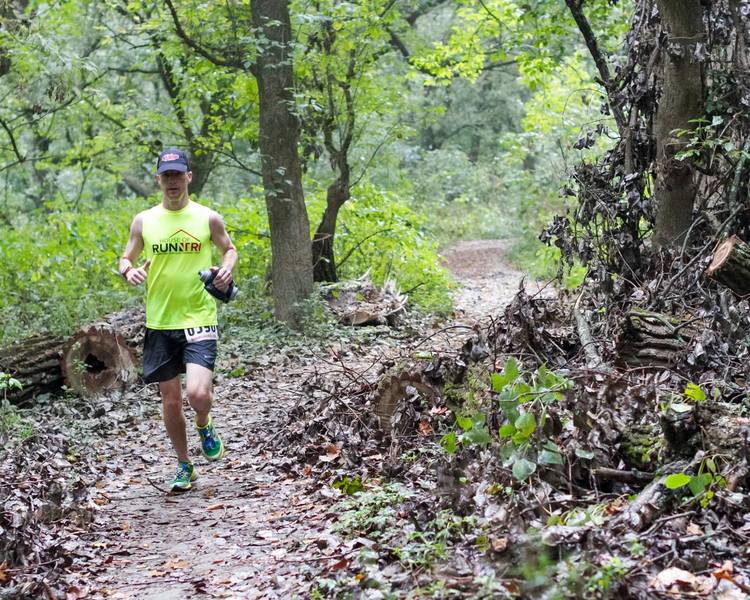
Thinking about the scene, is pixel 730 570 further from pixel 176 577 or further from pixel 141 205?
pixel 141 205

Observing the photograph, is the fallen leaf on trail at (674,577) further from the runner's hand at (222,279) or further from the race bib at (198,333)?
the race bib at (198,333)

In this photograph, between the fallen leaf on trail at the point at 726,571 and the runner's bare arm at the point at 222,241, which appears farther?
the runner's bare arm at the point at 222,241

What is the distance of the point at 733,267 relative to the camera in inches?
209

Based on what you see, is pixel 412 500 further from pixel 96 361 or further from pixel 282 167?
pixel 282 167

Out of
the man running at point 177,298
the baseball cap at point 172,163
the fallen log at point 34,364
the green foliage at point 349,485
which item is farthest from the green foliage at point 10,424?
the green foliage at point 349,485

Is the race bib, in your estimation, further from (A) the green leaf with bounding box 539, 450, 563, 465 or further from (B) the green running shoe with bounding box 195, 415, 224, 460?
(A) the green leaf with bounding box 539, 450, 563, 465

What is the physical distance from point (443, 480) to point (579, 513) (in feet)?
2.97

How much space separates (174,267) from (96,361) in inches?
137

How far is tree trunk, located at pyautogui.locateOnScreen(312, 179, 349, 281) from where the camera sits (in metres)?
13.1

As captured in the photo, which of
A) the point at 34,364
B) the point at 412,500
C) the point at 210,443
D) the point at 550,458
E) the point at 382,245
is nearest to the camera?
the point at 550,458

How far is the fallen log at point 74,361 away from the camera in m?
8.62

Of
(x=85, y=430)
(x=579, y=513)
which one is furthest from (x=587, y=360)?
(x=85, y=430)

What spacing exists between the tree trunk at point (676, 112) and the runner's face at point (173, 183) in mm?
3913

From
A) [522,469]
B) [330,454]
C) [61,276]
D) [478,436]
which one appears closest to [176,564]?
[330,454]
